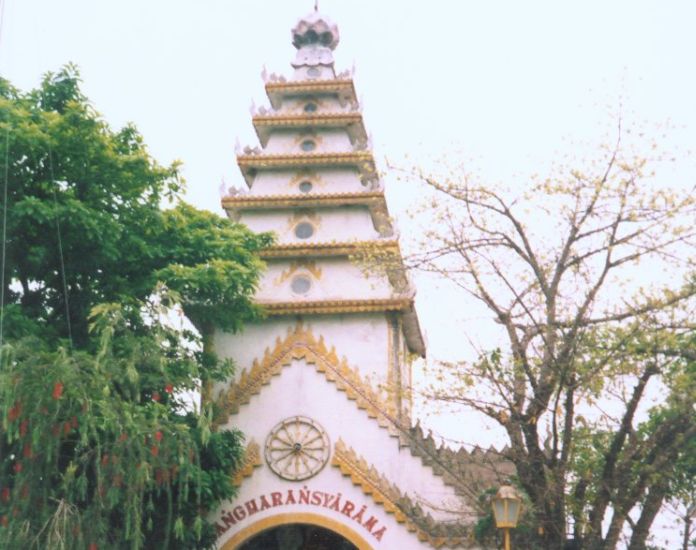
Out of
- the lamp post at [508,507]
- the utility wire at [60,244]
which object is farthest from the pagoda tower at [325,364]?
the utility wire at [60,244]

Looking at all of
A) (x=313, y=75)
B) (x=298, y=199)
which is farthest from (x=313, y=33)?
(x=298, y=199)

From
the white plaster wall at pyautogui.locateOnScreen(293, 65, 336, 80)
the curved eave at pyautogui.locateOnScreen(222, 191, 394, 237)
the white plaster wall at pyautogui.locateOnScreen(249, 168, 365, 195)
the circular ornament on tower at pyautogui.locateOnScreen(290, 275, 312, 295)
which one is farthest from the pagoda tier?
the circular ornament on tower at pyautogui.locateOnScreen(290, 275, 312, 295)

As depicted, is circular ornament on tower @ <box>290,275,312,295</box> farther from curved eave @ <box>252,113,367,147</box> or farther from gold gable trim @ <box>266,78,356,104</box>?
gold gable trim @ <box>266,78,356,104</box>

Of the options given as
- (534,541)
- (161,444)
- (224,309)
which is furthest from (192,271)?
(534,541)

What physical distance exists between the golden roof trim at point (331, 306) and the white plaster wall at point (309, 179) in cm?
328

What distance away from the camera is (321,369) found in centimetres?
2072

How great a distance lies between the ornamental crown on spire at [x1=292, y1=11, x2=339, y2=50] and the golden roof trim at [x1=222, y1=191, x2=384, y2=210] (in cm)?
588

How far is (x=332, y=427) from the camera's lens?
66.4 feet

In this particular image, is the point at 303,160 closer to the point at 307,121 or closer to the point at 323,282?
the point at 307,121

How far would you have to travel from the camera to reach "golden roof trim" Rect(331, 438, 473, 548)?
18.8 m

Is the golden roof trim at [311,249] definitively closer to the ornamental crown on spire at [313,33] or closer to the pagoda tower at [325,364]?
the pagoda tower at [325,364]

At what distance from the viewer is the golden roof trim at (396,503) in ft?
61.6

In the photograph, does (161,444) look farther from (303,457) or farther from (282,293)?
(282,293)

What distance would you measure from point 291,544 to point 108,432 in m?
7.77
